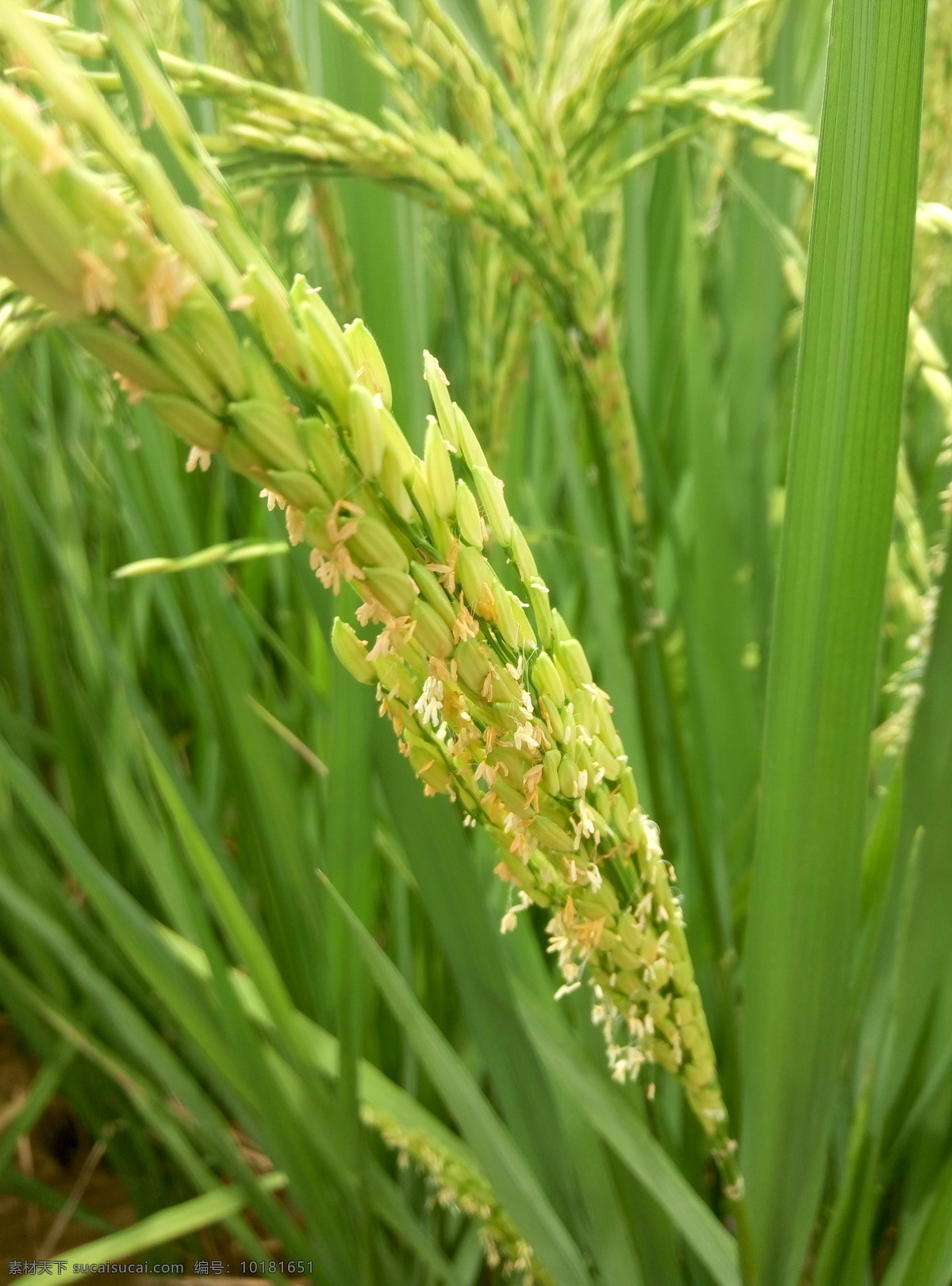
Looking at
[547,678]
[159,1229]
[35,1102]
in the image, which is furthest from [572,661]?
[35,1102]

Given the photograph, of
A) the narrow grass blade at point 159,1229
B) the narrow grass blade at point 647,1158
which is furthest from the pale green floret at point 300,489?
the narrow grass blade at point 159,1229

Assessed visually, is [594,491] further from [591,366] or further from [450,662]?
[450,662]

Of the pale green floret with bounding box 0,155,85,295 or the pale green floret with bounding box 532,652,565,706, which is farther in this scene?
the pale green floret with bounding box 532,652,565,706

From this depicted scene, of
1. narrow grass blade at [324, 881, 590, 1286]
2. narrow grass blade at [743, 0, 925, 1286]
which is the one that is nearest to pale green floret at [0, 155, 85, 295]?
narrow grass blade at [743, 0, 925, 1286]

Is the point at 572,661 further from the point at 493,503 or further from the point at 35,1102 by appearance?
the point at 35,1102

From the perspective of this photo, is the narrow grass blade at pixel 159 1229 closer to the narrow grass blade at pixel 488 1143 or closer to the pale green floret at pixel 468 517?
the narrow grass blade at pixel 488 1143

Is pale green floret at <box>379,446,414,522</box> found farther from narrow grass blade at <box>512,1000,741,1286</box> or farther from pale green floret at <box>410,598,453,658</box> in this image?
narrow grass blade at <box>512,1000,741,1286</box>

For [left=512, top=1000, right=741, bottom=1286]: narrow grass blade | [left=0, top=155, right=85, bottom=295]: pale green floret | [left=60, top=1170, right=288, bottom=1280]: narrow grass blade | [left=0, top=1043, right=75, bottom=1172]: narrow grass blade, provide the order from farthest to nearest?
[left=0, top=1043, right=75, bottom=1172]: narrow grass blade → [left=60, top=1170, right=288, bottom=1280]: narrow grass blade → [left=512, top=1000, right=741, bottom=1286]: narrow grass blade → [left=0, top=155, right=85, bottom=295]: pale green floret

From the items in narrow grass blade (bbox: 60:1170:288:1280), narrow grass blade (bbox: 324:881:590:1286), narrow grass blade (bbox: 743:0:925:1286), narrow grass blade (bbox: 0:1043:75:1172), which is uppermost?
narrow grass blade (bbox: 743:0:925:1286)
